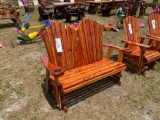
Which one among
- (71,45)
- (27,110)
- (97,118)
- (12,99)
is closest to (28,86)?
(12,99)

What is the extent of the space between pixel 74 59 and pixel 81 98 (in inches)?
31.3

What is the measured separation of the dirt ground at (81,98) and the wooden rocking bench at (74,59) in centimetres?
26

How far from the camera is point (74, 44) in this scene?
317cm

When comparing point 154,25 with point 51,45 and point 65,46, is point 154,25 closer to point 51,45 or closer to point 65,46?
point 65,46

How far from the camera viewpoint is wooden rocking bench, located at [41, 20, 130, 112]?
8.90 feet

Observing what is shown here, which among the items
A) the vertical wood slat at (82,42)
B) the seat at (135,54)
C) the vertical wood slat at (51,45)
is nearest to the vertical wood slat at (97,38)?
the vertical wood slat at (82,42)

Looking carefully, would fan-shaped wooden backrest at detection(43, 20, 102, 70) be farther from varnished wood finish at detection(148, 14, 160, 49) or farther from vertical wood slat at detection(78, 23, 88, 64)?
varnished wood finish at detection(148, 14, 160, 49)

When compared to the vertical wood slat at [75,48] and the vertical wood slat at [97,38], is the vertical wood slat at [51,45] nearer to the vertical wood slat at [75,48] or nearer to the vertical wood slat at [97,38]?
the vertical wood slat at [75,48]

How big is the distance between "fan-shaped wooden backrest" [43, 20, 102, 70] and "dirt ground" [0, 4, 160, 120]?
657mm

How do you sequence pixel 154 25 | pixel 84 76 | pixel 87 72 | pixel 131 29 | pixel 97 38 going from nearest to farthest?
pixel 84 76 < pixel 87 72 < pixel 97 38 < pixel 131 29 < pixel 154 25

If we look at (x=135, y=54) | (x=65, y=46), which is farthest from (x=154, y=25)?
(x=65, y=46)

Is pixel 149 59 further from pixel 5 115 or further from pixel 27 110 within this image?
pixel 5 115

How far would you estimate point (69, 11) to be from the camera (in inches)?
332

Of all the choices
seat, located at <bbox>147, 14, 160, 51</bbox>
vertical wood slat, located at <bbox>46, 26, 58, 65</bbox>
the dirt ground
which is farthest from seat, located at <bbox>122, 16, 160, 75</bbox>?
vertical wood slat, located at <bbox>46, 26, 58, 65</bbox>
